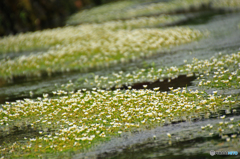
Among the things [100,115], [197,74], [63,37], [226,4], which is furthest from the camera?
[226,4]

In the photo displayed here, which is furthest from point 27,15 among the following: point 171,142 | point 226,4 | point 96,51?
point 171,142

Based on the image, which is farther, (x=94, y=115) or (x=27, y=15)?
(x=27, y=15)

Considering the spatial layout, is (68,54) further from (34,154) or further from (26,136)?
(34,154)

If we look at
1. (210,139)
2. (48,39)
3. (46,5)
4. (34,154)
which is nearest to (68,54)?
(48,39)

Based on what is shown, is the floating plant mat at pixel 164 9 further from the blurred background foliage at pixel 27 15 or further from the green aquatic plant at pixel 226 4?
the blurred background foliage at pixel 27 15

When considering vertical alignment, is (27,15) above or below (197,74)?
above

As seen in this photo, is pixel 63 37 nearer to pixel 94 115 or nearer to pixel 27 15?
pixel 27 15

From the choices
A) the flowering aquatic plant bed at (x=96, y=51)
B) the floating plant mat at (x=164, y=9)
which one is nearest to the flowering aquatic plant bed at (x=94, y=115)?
the flowering aquatic plant bed at (x=96, y=51)

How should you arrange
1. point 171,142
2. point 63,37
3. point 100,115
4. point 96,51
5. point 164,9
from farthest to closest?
point 164,9
point 63,37
point 96,51
point 100,115
point 171,142
